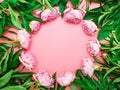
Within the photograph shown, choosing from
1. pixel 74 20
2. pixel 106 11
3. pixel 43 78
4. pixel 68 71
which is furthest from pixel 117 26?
pixel 43 78

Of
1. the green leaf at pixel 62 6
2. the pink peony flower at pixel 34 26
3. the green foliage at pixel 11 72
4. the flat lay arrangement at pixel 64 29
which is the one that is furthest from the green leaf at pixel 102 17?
the green foliage at pixel 11 72

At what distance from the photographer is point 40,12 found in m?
1.30

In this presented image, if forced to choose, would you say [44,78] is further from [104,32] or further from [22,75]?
[104,32]

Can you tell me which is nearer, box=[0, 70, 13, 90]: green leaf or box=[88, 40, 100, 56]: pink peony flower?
box=[0, 70, 13, 90]: green leaf

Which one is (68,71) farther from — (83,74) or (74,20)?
(74,20)

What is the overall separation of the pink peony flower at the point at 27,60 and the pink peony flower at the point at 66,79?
0.13 meters

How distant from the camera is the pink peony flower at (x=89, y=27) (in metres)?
1.29

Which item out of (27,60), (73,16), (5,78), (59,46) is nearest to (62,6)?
(73,16)

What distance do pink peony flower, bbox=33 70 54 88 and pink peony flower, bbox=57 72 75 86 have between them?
35 millimetres

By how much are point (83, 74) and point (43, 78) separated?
0.17 m

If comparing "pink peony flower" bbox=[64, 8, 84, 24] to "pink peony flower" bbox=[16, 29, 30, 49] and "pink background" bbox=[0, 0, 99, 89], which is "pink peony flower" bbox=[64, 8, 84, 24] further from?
"pink peony flower" bbox=[16, 29, 30, 49]

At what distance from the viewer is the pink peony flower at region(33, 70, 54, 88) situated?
121 cm

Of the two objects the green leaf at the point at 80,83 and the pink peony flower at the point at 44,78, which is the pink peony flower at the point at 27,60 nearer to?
the pink peony flower at the point at 44,78

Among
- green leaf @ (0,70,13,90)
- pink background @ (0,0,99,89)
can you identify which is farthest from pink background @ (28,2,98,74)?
green leaf @ (0,70,13,90)
